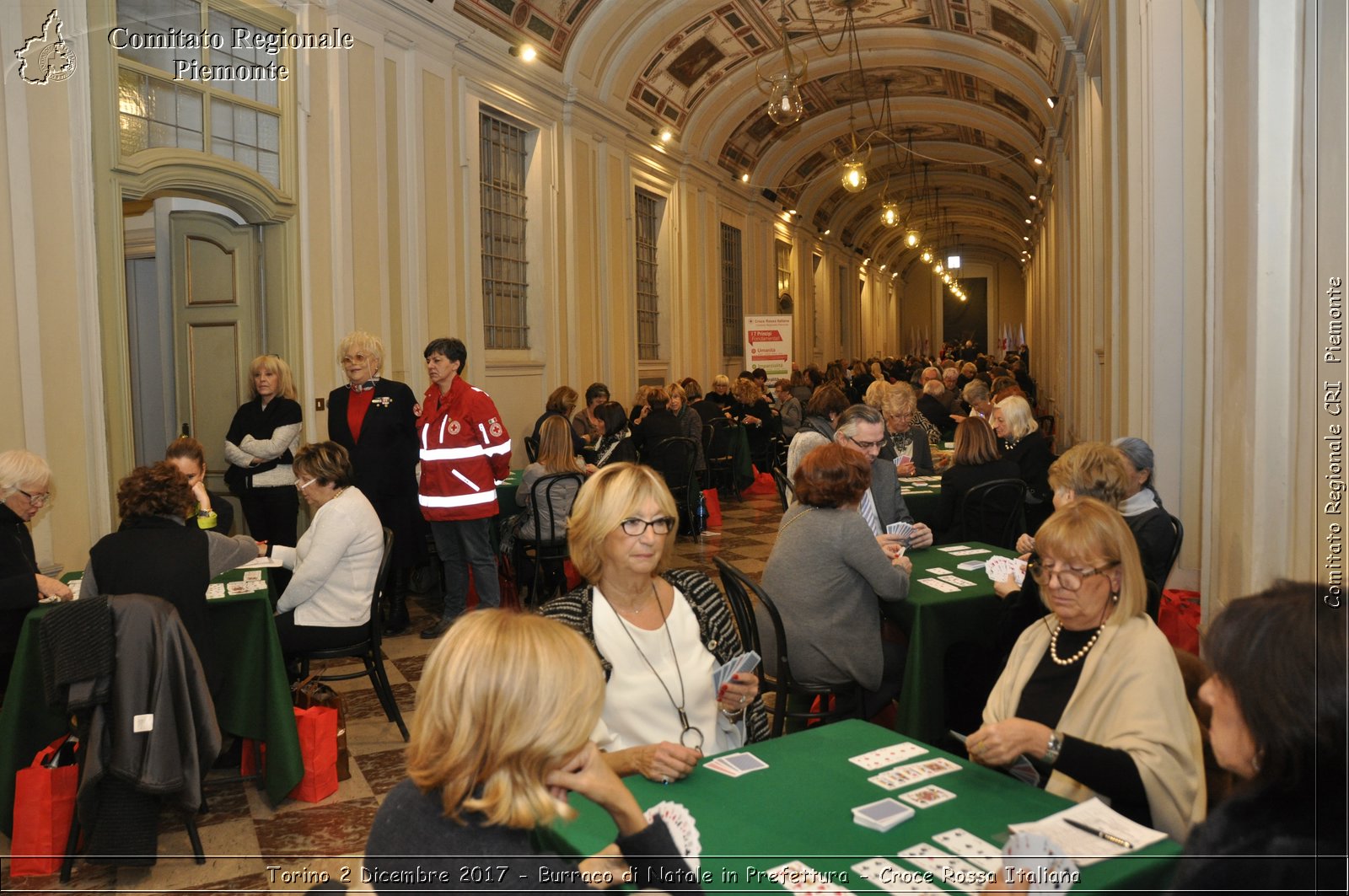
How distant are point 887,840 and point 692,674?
874mm

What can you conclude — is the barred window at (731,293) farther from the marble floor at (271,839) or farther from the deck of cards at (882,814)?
the deck of cards at (882,814)

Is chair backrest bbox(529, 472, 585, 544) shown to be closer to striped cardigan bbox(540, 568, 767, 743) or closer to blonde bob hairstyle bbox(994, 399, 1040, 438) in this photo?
blonde bob hairstyle bbox(994, 399, 1040, 438)

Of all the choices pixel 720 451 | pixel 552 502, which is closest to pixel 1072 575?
pixel 552 502

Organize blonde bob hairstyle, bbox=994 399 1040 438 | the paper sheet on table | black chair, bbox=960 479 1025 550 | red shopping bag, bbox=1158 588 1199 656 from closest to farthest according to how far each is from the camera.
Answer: the paper sheet on table < red shopping bag, bbox=1158 588 1199 656 < black chair, bbox=960 479 1025 550 < blonde bob hairstyle, bbox=994 399 1040 438

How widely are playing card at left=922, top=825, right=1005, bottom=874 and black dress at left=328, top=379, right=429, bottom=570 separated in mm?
4562

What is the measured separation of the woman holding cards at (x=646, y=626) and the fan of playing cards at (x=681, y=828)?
0.49 metres

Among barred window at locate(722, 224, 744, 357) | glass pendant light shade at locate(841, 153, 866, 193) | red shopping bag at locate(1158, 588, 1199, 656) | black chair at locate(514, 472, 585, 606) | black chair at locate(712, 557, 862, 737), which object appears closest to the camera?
black chair at locate(712, 557, 862, 737)

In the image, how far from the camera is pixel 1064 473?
3.81 metres

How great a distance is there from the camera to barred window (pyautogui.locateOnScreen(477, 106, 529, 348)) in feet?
30.2

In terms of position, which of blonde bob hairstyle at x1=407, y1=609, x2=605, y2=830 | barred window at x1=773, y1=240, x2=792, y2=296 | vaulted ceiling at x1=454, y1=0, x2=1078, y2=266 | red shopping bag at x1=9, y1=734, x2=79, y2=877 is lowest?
red shopping bag at x1=9, y1=734, x2=79, y2=877

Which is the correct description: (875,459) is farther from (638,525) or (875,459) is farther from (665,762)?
(665,762)

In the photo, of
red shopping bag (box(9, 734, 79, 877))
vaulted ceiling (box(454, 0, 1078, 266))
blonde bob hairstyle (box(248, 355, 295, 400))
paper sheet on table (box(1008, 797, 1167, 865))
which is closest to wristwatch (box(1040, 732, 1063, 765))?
paper sheet on table (box(1008, 797, 1167, 865))

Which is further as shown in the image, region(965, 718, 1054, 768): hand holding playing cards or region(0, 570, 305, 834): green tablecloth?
region(0, 570, 305, 834): green tablecloth

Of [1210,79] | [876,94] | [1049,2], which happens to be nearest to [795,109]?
[1049,2]
